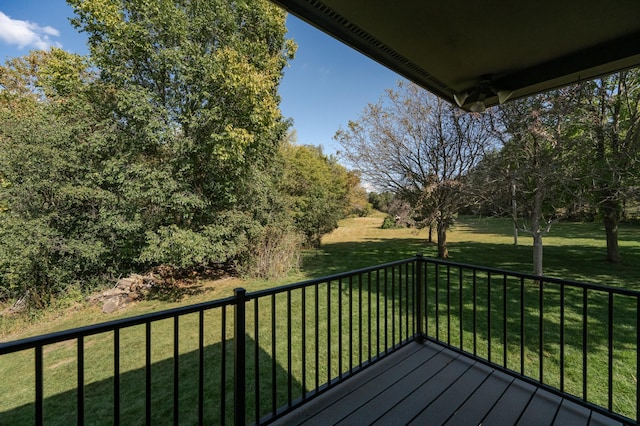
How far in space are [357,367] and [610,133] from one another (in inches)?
280

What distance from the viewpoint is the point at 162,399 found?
8.96 ft

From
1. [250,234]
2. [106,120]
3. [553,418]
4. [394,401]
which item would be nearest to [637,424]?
[553,418]

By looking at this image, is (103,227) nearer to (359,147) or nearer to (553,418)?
(359,147)

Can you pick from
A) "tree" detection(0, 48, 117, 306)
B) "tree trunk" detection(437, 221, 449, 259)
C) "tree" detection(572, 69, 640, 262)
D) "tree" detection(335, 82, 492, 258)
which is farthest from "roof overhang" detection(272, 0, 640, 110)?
"tree trunk" detection(437, 221, 449, 259)

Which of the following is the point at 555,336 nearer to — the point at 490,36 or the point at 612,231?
the point at 490,36

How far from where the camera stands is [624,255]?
8.24 meters

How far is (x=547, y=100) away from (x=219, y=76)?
254 inches

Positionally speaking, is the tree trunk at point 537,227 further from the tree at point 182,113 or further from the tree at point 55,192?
the tree at point 55,192

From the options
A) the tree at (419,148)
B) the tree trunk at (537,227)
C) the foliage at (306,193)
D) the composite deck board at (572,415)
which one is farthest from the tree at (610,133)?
the foliage at (306,193)

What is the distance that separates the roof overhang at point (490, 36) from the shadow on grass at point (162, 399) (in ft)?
8.81

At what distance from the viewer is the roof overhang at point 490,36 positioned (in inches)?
55.2

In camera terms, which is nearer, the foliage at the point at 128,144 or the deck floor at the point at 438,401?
the deck floor at the point at 438,401

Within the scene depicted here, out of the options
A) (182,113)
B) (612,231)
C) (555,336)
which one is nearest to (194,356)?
(555,336)

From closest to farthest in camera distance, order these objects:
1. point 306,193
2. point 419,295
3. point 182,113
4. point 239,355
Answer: point 239,355, point 419,295, point 182,113, point 306,193
